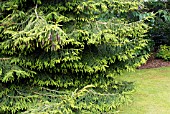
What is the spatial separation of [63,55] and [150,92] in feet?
11.5

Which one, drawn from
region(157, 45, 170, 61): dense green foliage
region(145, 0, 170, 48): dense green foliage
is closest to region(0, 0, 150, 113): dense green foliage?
region(145, 0, 170, 48): dense green foliage

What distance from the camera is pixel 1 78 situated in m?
3.82

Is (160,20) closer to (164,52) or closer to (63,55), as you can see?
(164,52)

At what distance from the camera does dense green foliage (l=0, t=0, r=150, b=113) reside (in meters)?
3.83

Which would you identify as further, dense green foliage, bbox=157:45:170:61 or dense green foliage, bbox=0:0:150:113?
dense green foliage, bbox=157:45:170:61

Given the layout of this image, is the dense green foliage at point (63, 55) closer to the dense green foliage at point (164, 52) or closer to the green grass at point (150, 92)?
the green grass at point (150, 92)

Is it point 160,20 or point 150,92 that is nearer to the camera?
point 150,92

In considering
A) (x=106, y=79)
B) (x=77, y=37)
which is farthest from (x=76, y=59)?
(x=106, y=79)

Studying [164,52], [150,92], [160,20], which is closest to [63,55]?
[150,92]

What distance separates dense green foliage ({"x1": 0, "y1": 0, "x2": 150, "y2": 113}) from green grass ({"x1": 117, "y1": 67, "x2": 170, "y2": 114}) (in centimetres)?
121

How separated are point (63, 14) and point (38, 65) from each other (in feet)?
2.67

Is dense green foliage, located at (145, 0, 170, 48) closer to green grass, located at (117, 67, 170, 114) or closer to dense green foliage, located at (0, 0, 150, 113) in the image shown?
green grass, located at (117, 67, 170, 114)

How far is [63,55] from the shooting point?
3812 mm

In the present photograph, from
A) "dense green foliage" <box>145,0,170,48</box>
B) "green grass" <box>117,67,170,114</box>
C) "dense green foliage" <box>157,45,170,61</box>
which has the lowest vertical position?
"green grass" <box>117,67,170,114</box>
